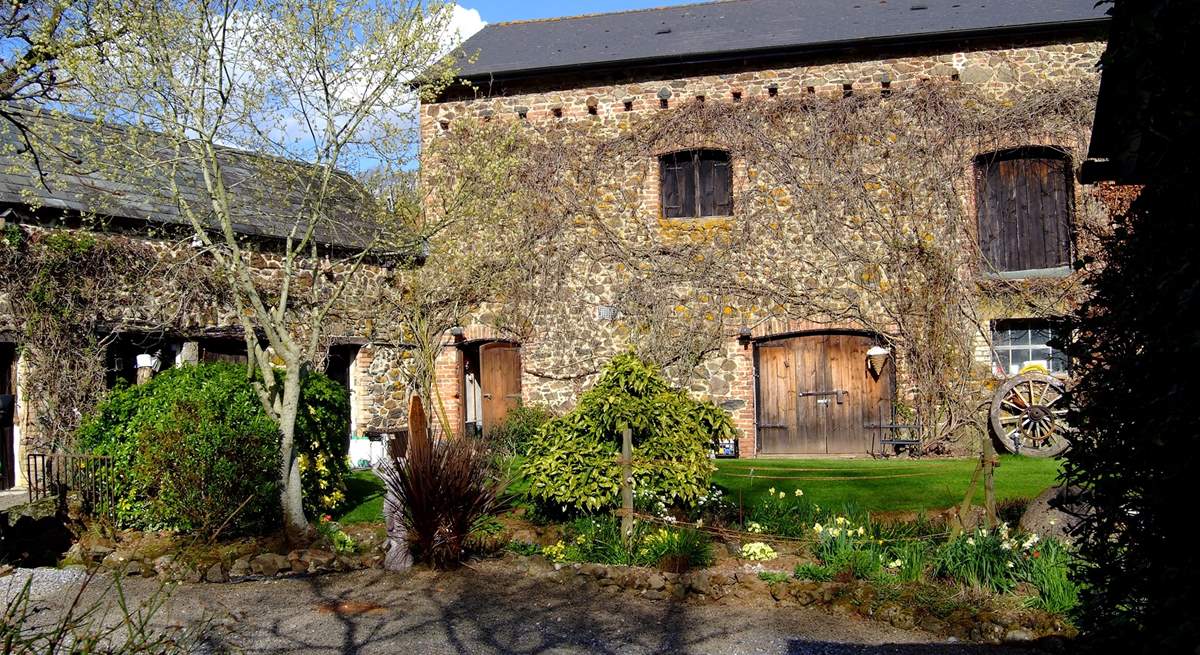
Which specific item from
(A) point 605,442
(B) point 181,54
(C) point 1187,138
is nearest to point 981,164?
(A) point 605,442

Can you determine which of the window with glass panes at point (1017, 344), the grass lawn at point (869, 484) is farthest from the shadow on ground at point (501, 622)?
the window with glass panes at point (1017, 344)

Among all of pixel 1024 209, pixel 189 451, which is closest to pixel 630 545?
pixel 189 451

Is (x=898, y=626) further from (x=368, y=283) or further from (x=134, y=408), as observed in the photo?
(x=368, y=283)

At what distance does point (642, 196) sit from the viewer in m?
14.3

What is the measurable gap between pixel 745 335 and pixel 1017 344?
3.82m

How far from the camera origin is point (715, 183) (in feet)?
46.7

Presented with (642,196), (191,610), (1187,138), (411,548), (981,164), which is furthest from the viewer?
(642,196)

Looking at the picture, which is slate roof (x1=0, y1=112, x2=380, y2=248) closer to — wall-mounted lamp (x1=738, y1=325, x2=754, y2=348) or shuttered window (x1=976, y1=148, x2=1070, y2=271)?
wall-mounted lamp (x1=738, y1=325, x2=754, y2=348)

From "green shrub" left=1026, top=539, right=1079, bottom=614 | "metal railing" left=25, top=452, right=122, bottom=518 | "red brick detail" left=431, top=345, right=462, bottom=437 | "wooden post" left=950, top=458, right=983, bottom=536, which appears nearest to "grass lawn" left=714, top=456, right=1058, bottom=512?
"wooden post" left=950, top=458, right=983, bottom=536

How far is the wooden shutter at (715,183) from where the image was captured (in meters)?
14.2

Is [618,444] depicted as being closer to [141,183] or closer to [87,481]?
[87,481]

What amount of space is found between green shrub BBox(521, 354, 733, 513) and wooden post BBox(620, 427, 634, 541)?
76mm

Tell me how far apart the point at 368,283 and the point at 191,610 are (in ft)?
28.6

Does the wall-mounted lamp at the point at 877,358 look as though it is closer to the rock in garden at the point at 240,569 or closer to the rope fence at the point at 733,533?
the rope fence at the point at 733,533
